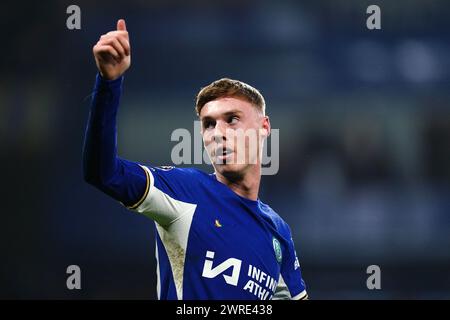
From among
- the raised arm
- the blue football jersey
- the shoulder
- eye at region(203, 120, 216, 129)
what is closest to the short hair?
eye at region(203, 120, 216, 129)

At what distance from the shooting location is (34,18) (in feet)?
21.7

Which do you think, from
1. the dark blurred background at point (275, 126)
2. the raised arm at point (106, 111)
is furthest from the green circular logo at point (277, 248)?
the dark blurred background at point (275, 126)

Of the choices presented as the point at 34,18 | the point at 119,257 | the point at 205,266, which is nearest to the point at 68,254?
the point at 119,257

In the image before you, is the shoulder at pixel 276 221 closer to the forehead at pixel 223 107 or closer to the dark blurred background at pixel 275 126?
the forehead at pixel 223 107

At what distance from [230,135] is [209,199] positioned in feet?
1.14

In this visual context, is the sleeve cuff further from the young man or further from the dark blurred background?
the dark blurred background

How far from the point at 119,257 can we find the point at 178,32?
8.31 ft

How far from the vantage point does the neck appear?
3.00 m

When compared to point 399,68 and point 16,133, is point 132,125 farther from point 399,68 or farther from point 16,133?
point 399,68

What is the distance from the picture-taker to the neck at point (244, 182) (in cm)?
300

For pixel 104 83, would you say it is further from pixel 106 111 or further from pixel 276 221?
pixel 276 221

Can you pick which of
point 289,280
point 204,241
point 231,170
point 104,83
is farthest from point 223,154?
point 104,83

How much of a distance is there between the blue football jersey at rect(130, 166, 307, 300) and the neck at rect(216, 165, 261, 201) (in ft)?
0.23

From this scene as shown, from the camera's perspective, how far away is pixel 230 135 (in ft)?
9.64
